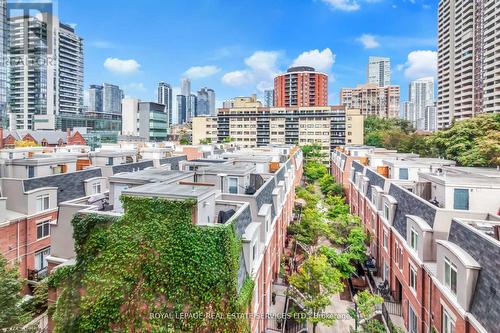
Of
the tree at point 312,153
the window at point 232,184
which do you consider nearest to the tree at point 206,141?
the tree at point 312,153

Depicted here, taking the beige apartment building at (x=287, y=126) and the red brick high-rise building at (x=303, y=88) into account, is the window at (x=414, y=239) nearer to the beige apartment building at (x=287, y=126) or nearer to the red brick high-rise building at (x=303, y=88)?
the beige apartment building at (x=287, y=126)

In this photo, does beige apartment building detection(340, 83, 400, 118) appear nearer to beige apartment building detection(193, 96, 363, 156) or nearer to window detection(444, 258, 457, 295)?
beige apartment building detection(193, 96, 363, 156)

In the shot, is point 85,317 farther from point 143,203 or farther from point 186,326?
point 143,203

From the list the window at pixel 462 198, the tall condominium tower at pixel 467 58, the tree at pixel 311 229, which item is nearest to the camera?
the window at pixel 462 198

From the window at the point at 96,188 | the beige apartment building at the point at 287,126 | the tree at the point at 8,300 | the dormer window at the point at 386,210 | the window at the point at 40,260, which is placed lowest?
the window at the point at 40,260

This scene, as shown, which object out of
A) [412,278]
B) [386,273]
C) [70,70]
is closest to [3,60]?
[70,70]

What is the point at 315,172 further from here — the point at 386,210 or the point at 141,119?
the point at 141,119
